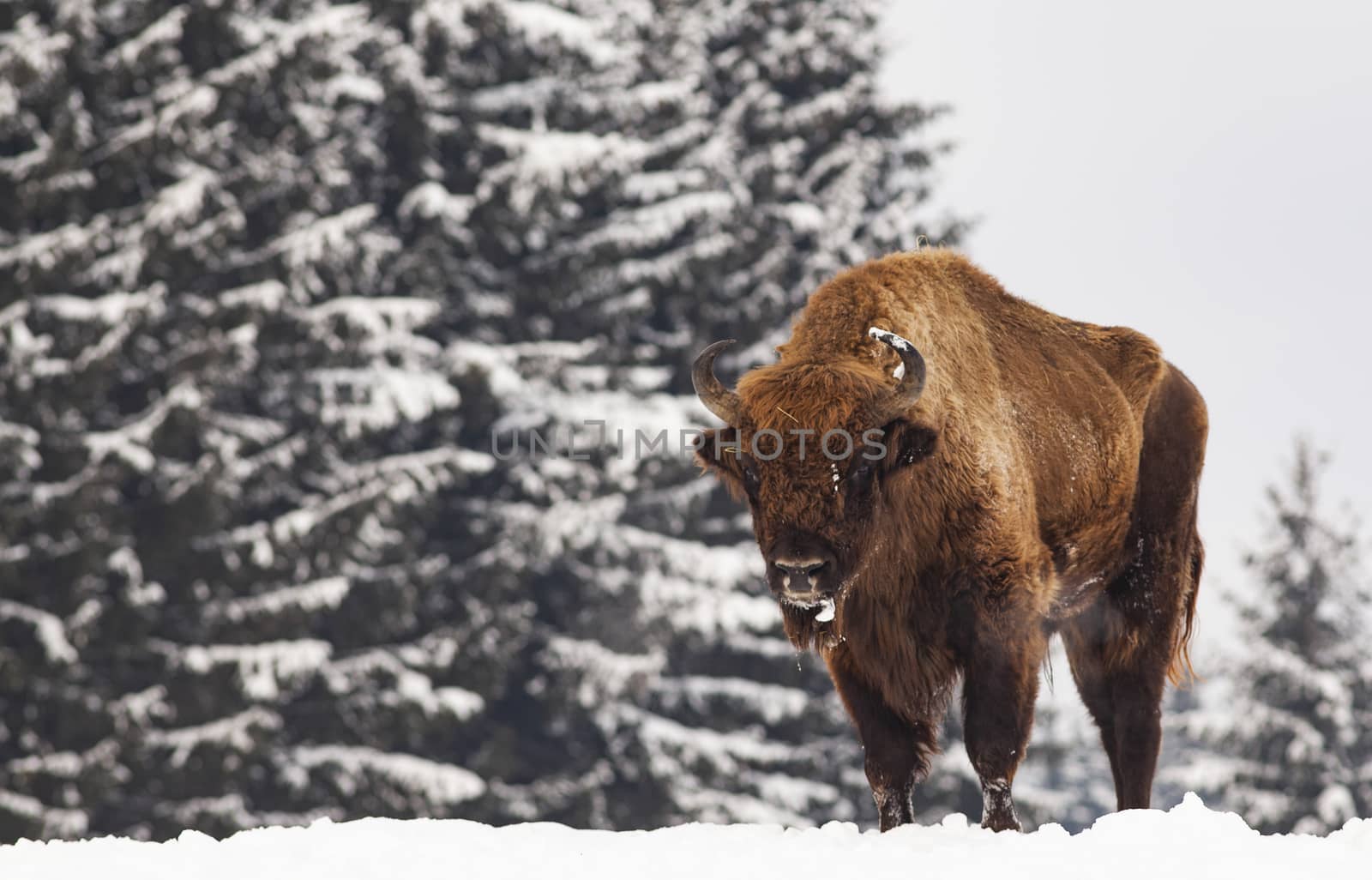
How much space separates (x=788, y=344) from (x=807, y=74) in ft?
70.8

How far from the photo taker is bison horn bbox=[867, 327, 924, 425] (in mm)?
6527

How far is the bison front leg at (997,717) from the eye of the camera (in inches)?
263

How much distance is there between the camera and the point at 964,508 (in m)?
6.96

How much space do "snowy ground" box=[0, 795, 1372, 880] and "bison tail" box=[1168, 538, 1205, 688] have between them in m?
2.44

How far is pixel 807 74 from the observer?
2795 cm

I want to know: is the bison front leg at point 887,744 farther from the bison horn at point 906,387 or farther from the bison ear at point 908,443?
the bison horn at point 906,387

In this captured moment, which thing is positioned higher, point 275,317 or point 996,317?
point 996,317

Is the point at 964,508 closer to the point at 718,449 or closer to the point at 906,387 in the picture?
the point at 906,387

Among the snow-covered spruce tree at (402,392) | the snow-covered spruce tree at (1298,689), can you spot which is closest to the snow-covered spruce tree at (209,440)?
the snow-covered spruce tree at (402,392)

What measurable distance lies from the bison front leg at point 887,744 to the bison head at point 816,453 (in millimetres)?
674

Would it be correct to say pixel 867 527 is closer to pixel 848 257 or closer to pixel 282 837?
A: pixel 282 837

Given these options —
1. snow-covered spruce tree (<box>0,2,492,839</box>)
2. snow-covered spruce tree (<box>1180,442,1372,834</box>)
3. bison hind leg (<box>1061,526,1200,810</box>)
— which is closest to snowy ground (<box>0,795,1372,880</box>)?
bison hind leg (<box>1061,526,1200,810</box>)

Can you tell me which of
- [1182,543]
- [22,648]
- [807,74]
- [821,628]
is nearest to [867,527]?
[821,628]

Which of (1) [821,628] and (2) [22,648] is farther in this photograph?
(2) [22,648]
